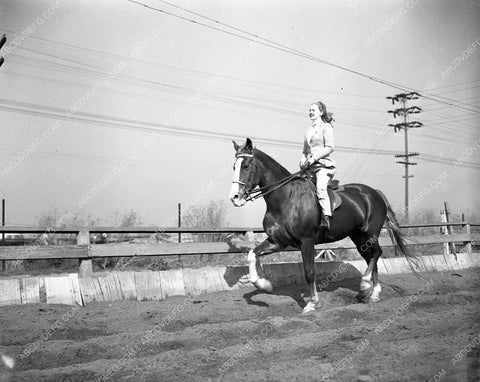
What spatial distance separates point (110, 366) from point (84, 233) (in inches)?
148

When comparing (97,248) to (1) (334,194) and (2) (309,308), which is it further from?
(1) (334,194)

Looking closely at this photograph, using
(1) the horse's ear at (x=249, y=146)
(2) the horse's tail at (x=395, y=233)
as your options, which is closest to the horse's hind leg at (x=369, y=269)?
(2) the horse's tail at (x=395, y=233)

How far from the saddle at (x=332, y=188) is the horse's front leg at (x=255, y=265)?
1147mm

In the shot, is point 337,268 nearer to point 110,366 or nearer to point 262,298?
point 262,298

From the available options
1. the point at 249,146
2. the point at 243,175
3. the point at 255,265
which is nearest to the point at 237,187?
the point at 243,175

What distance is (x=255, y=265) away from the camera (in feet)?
24.5

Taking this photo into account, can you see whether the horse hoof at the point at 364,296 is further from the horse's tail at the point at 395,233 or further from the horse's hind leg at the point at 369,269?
the horse's tail at the point at 395,233

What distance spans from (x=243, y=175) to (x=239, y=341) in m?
2.80

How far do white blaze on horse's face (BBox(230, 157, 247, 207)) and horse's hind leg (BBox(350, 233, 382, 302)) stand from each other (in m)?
2.71

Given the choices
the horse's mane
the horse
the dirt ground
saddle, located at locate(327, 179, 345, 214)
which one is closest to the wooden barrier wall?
the dirt ground

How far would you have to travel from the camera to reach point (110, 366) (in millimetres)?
4258

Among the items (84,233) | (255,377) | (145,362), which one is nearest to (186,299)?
(84,233)

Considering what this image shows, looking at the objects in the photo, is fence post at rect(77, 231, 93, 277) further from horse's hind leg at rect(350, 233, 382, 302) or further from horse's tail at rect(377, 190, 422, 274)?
horse's tail at rect(377, 190, 422, 274)

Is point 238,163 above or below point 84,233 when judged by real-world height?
above
